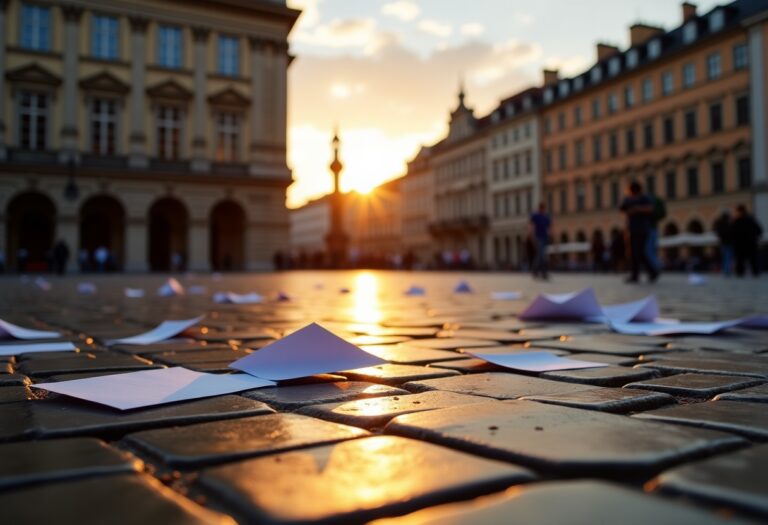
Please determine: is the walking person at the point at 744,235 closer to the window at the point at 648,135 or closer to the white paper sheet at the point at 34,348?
the white paper sheet at the point at 34,348

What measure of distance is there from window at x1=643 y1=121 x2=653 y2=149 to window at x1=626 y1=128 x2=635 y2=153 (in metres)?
1.01

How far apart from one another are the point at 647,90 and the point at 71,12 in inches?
1325

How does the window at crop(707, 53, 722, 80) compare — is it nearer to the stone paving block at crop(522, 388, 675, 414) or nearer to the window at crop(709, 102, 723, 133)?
the window at crop(709, 102, 723, 133)

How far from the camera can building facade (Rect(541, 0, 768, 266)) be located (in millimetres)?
35375

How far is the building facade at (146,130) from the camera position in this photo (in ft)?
97.6

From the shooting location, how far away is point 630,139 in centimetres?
4400

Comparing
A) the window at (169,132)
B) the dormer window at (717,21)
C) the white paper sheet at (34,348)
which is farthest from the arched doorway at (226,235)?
the white paper sheet at (34,348)

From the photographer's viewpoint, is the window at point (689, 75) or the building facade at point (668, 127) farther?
the window at point (689, 75)

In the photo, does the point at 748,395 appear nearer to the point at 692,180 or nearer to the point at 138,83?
the point at 138,83

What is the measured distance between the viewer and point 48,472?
3.54ft

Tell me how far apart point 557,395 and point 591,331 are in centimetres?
222

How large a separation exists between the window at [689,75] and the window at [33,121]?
115ft

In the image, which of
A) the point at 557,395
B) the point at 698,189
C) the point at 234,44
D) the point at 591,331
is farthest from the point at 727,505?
the point at 698,189

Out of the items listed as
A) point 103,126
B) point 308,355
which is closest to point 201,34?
point 103,126
